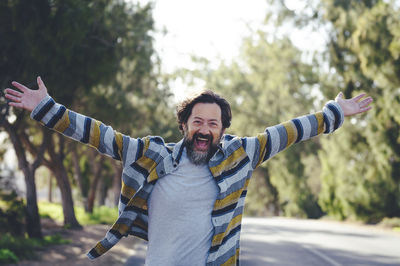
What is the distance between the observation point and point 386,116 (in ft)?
80.0

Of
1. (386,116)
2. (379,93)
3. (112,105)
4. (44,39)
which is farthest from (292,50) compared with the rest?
(44,39)

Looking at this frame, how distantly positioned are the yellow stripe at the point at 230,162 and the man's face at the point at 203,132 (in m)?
0.08

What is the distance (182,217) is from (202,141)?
0.43 meters

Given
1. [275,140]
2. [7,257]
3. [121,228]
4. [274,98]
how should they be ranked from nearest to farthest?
1. [121,228]
2. [275,140]
3. [7,257]
4. [274,98]

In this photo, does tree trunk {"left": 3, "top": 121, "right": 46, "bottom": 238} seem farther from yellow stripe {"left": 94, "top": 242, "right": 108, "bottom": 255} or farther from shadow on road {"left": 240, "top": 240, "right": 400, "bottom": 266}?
yellow stripe {"left": 94, "top": 242, "right": 108, "bottom": 255}

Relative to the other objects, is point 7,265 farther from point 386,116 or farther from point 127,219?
point 386,116

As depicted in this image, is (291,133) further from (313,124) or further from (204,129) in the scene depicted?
(204,129)

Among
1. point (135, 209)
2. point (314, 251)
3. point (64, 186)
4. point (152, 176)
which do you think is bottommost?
point (135, 209)

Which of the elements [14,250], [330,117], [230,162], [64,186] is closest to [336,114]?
[330,117]

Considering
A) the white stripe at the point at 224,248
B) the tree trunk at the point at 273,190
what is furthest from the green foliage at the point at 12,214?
the tree trunk at the point at 273,190

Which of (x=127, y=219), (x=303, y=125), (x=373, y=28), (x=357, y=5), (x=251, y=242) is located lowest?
(x=127, y=219)

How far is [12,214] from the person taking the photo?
51.0ft

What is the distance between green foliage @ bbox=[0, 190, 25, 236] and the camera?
15203 mm

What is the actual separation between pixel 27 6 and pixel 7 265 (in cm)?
473
